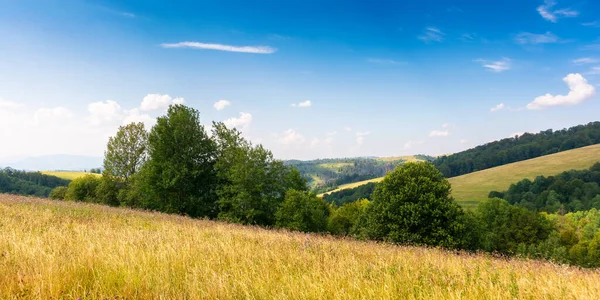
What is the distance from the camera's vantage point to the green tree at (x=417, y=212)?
27406 mm

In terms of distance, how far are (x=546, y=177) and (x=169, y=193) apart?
157253mm

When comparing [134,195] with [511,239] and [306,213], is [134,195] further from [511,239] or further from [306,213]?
[511,239]

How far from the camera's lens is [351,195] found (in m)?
163

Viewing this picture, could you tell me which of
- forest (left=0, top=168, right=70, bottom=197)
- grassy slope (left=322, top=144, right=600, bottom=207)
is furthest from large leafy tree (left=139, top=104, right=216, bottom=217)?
grassy slope (left=322, top=144, right=600, bottom=207)

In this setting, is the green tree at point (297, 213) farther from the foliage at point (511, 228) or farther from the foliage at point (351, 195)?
the foliage at point (351, 195)

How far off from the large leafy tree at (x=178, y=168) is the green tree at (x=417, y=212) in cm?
2005

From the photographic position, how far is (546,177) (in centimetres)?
13638

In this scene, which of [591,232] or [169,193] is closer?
[169,193]

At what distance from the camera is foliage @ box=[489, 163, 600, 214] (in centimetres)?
11203

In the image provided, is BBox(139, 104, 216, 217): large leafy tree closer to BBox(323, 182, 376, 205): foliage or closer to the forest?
the forest

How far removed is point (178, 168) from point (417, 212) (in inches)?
985

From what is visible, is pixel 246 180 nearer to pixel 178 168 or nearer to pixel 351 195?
pixel 178 168

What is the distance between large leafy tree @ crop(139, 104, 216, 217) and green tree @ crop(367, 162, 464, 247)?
20.1 m

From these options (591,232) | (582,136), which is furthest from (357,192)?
(582,136)
